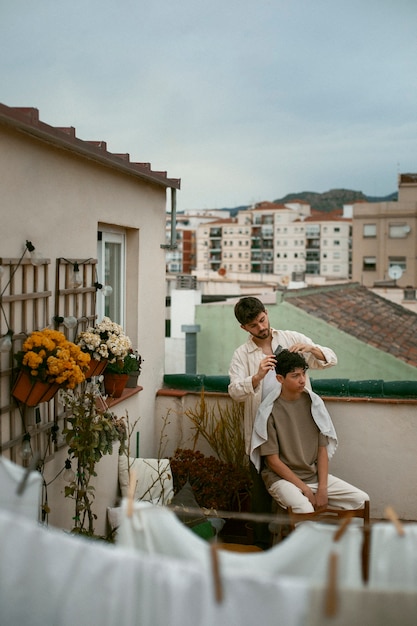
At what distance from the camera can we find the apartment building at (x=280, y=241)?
85500mm

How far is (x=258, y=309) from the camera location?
467cm

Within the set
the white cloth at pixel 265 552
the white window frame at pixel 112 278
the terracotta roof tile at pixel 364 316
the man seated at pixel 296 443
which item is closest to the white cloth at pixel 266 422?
the man seated at pixel 296 443

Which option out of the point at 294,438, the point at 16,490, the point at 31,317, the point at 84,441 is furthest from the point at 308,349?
the point at 16,490

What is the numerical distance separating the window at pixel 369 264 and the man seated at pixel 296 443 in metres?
45.5

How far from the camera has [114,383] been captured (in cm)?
516

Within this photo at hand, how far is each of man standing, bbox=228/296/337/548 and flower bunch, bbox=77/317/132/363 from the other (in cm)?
75

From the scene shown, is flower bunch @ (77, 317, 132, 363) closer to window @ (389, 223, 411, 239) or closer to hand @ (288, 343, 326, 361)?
hand @ (288, 343, 326, 361)

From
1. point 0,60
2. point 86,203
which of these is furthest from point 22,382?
point 0,60

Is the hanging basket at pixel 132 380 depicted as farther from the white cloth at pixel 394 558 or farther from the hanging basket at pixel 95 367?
the white cloth at pixel 394 558

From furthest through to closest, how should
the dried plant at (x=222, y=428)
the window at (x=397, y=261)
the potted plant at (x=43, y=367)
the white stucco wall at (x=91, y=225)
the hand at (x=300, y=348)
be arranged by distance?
the window at (x=397, y=261)
the dried plant at (x=222, y=428)
the hand at (x=300, y=348)
the white stucco wall at (x=91, y=225)
the potted plant at (x=43, y=367)

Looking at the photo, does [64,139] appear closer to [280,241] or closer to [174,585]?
[174,585]

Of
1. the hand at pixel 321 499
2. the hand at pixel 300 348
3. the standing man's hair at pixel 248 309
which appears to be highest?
the standing man's hair at pixel 248 309

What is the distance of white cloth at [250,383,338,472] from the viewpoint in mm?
4477

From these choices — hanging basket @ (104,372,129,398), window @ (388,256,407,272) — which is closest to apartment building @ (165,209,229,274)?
window @ (388,256,407,272)
